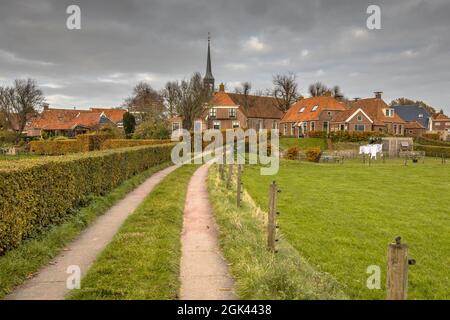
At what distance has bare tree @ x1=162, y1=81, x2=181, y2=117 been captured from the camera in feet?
185

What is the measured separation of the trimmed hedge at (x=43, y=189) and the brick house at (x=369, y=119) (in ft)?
167

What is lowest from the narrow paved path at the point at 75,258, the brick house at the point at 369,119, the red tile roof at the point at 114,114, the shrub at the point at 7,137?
the narrow paved path at the point at 75,258

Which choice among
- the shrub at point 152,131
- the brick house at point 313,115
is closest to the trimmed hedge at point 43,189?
the shrub at point 152,131

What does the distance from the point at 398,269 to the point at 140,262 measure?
489 cm

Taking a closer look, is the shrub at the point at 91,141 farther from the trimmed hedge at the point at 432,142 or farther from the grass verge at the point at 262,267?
the trimmed hedge at the point at 432,142

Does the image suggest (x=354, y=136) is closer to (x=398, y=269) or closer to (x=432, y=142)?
(x=432, y=142)

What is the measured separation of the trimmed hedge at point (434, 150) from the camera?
49.0 m

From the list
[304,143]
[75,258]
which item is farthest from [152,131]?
[75,258]

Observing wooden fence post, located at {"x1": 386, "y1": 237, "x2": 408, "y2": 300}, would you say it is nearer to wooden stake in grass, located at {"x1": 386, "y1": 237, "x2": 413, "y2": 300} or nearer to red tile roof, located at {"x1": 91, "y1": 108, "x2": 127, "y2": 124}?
wooden stake in grass, located at {"x1": 386, "y1": 237, "x2": 413, "y2": 300}

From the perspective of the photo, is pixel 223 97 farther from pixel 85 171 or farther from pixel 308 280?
pixel 308 280

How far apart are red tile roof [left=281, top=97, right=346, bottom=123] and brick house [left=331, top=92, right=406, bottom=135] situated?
7.64 feet

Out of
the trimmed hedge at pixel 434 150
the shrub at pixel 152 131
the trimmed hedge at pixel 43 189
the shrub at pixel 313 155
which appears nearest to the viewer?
the trimmed hedge at pixel 43 189

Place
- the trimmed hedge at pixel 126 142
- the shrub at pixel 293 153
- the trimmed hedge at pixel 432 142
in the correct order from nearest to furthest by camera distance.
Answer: the trimmed hedge at pixel 126 142, the shrub at pixel 293 153, the trimmed hedge at pixel 432 142
